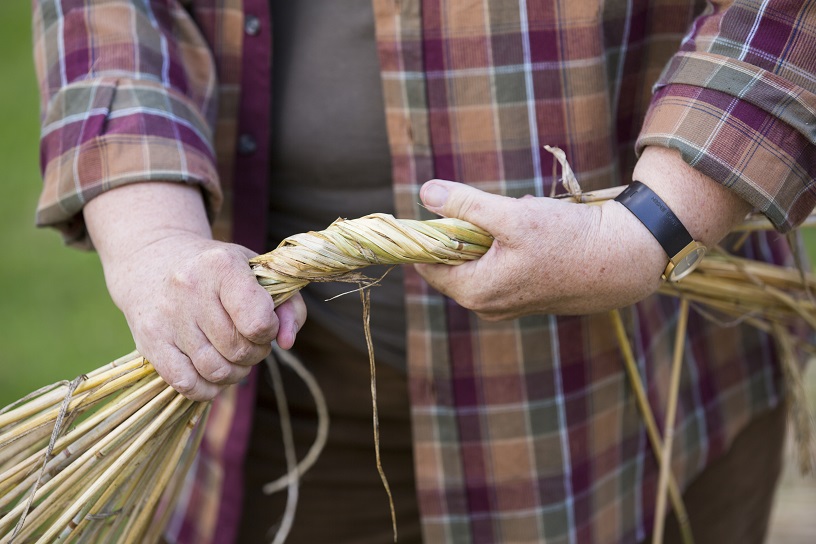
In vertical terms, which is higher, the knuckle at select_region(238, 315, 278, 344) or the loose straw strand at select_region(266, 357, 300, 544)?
the knuckle at select_region(238, 315, 278, 344)

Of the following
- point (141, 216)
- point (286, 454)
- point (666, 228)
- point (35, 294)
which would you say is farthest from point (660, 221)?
point (35, 294)

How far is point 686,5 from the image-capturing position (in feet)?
3.40

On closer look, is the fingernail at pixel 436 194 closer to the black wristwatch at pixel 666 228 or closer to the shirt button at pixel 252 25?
the black wristwatch at pixel 666 228

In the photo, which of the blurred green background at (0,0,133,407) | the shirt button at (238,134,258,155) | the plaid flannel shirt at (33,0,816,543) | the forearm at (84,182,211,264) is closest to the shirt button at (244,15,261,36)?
the plaid flannel shirt at (33,0,816,543)

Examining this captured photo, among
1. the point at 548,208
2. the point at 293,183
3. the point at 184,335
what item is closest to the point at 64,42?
the point at 293,183

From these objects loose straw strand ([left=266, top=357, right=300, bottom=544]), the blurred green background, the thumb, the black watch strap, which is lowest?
the blurred green background

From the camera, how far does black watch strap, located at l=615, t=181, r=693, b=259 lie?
85 centimetres

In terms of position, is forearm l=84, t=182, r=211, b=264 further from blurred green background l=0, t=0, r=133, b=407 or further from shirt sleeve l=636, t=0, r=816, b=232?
blurred green background l=0, t=0, r=133, b=407

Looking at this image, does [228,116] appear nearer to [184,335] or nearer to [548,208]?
[184,335]

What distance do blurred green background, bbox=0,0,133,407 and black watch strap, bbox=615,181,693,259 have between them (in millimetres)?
2400

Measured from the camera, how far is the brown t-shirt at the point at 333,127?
1.15 m

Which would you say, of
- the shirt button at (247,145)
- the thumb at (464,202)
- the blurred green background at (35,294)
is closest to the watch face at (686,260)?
the thumb at (464,202)

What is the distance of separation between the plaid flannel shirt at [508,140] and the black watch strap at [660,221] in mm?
60

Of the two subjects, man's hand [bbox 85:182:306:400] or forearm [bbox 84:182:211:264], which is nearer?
man's hand [bbox 85:182:306:400]
